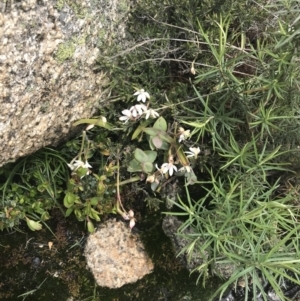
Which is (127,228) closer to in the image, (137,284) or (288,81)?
(137,284)

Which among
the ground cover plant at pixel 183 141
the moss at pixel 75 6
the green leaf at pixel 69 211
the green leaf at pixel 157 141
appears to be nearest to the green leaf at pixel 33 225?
the ground cover plant at pixel 183 141

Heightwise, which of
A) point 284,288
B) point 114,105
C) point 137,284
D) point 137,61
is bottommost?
point 284,288

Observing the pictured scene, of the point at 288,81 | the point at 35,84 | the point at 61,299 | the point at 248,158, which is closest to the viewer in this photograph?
the point at 288,81

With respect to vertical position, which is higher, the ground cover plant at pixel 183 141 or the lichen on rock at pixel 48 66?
the lichen on rock at pixel 48 66

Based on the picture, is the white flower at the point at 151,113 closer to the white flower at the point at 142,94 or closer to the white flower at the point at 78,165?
the white flower at the point at 142,94

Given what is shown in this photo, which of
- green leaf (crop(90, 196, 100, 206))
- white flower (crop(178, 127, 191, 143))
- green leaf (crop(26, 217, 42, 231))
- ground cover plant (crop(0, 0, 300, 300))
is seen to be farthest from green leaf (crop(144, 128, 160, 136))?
green leaf (crop(26, 217, 42, 231))

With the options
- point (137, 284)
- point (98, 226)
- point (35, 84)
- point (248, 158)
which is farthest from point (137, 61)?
point (137, 284)

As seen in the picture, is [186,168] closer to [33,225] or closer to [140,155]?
[140,155]

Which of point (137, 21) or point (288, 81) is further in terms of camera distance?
point (137, 21)
